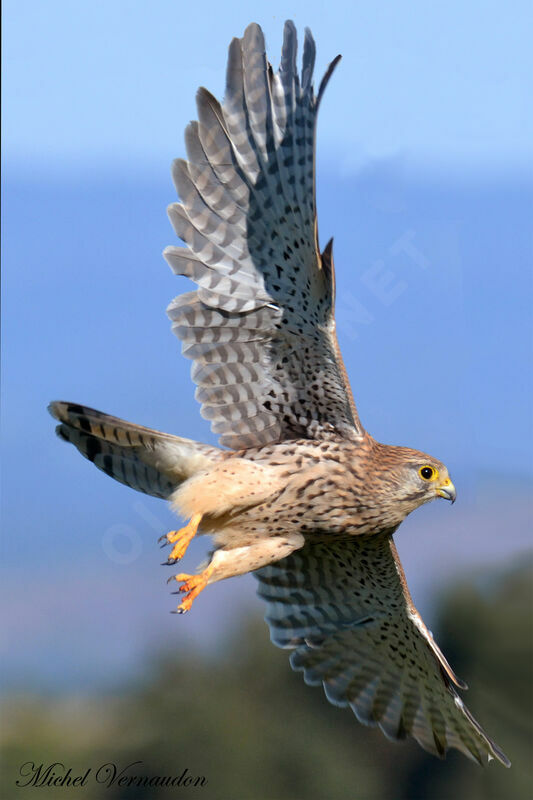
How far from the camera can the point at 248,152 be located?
236 inches

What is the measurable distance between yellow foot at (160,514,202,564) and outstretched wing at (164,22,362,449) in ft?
2.15

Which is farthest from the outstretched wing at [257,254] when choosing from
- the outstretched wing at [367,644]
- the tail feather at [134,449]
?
the outstretched wing at [367,644]

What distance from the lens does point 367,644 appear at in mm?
7938

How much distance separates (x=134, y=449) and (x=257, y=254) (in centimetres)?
134

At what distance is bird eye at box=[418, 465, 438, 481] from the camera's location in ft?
21.5

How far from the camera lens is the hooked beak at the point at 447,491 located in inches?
259

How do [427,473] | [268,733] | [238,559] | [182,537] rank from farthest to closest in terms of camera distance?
[268,733] → [427,473] → [238,559] → [182,537]

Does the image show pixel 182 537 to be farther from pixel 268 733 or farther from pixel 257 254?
pixel 268 733

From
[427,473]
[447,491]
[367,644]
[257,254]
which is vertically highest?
[257,254]

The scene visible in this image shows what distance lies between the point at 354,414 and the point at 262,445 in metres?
0.56

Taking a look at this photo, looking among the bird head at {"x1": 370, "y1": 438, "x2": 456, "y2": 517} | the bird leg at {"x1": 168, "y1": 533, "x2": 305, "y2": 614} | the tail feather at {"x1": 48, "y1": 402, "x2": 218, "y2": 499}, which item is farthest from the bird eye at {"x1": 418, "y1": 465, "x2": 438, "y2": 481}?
the tail feather at {"x1": 48, "y1": 402, "x2": 218, "y2": 499}

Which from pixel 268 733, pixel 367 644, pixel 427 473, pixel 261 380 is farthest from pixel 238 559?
pixel 268 733

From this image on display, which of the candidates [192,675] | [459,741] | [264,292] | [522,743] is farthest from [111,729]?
[264,292]

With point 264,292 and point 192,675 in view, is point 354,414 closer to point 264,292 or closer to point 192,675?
point 264,292
